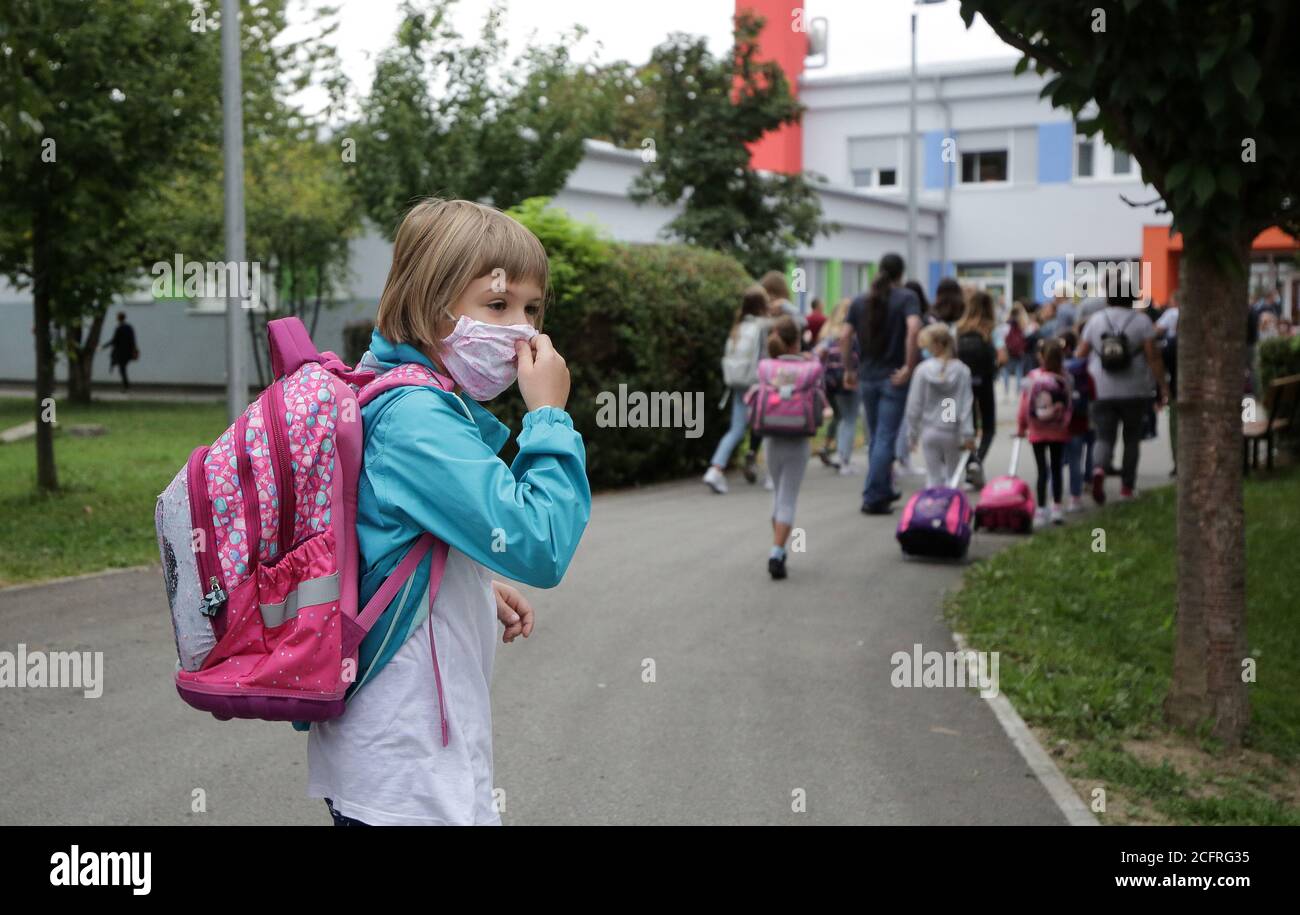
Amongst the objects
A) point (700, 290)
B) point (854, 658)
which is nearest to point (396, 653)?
point (854, 658)

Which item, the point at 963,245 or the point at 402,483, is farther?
the point at 963,245

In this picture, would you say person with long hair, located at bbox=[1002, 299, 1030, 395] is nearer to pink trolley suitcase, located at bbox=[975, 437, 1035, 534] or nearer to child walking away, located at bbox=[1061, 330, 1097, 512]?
child walking away, located at bbox=[1061, 330, 1097, 512]

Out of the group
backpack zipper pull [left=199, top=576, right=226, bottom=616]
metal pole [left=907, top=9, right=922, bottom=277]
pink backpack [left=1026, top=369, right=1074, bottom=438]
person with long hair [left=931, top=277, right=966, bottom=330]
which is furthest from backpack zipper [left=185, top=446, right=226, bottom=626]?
metal pole [left=907, top=9, right=922, bottom=277]

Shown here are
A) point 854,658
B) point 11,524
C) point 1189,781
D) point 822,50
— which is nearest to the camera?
point 1189,781

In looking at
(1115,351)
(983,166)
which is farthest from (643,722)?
(983,166)

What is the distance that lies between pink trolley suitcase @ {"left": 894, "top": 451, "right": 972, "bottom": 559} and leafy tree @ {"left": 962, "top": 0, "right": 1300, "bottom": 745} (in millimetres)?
4162

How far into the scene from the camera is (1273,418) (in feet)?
52.6

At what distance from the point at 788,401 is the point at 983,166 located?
3703 centimetres

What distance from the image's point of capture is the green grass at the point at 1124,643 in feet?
19.2

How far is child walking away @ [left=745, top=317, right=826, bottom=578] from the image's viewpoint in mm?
10109

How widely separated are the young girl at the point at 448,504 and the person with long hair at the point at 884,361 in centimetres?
1081

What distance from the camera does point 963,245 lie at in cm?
4506

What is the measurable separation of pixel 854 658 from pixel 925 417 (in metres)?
4.26
